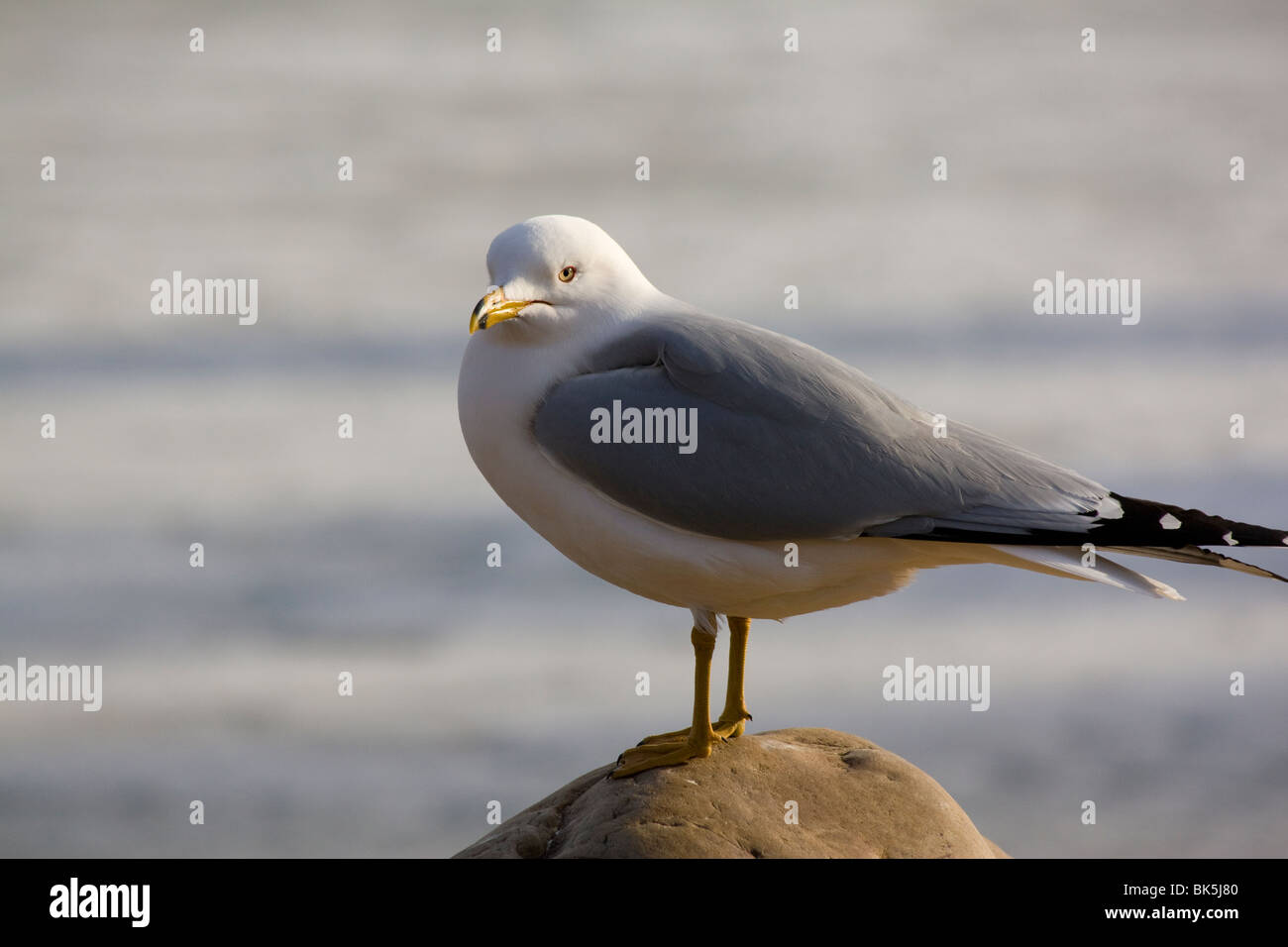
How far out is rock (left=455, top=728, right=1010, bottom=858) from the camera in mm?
6676

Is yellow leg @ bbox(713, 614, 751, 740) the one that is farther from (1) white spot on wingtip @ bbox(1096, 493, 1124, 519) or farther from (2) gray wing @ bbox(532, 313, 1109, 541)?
(1) white spot on wingtip @ bbox(1096, 493, 1124, 519)

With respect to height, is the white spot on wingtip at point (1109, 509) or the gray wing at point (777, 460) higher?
the gray wing at point (777, 460)

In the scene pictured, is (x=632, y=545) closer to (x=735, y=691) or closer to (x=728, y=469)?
(x=728, y=469)

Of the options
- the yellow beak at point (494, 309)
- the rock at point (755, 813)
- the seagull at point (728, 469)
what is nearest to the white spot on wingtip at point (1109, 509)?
the seagull at point (728, 469)

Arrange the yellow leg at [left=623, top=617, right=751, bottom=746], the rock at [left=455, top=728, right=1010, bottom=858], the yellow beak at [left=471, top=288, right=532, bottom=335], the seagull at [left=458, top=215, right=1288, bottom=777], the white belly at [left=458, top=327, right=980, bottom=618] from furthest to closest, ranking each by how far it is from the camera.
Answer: the yellow leg at [left=623, top=617, right=751, bottom=746] < the rock at [left=455, top=728, right=1010, bottom=858] < the white belly at [left=458, top=327, right=980, bottom=618] < the seagull at [left=458, top=215, right=1288, bottom=777] < the yellow beak at [left=471, top=288, right=532, bottom=335]

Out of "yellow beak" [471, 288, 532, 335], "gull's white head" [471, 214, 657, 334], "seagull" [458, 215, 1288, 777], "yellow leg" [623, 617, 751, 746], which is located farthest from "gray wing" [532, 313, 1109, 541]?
"yellow leg" [623, 617, 751, 746]

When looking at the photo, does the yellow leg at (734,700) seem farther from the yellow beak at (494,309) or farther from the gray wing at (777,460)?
the yellow beak at (494,309)

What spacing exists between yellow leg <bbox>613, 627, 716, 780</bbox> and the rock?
0.05 m

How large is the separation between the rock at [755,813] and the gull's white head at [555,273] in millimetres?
2352

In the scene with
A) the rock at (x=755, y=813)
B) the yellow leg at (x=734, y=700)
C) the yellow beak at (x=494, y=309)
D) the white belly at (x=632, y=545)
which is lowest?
the rock at (x=755, y=813)

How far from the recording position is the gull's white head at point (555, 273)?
6.51m

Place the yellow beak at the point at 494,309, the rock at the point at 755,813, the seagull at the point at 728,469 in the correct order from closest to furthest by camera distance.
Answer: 1. the yellow beak at the point at 494,309
2. the seagull at the point at 728,469
3. the rock at the point at 755,813

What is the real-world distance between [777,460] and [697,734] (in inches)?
62.0

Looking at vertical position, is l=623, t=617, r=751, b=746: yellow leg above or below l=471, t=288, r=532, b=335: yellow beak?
below
